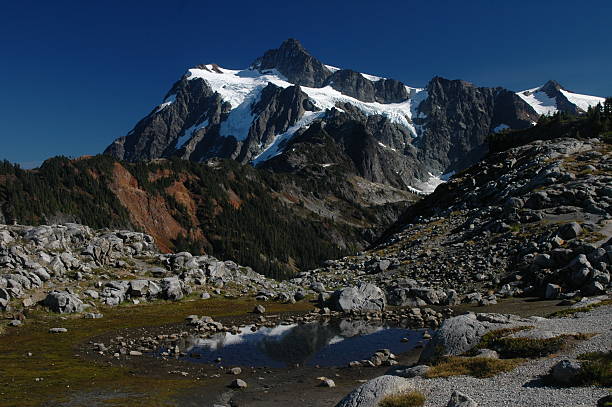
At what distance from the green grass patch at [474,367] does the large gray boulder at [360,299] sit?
34.8 m

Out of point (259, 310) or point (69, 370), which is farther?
point (259, 310)

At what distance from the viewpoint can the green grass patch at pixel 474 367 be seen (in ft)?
75.0

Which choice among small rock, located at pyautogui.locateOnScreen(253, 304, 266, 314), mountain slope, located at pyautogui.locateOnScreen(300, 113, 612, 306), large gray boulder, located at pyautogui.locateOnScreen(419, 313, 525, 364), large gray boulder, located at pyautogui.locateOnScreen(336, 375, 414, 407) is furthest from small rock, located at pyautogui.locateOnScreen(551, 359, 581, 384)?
small rock, located at pyautogui.locateOnScreen(253, 304, 266, 314)

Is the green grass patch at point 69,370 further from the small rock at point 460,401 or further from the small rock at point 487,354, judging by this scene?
the small rock at point 487,354

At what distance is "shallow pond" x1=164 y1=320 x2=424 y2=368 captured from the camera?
38.1m

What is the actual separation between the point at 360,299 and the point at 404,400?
132 ft

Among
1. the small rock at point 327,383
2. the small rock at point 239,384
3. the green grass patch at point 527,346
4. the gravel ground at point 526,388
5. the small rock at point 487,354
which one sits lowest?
the small rock at point 327,383

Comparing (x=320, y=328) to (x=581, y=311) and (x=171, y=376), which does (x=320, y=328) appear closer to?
(x=171, y=376)

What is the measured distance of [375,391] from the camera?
21312 millimetres

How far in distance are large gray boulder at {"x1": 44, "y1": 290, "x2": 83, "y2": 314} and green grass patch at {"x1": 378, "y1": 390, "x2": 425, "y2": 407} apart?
54137 millimetres

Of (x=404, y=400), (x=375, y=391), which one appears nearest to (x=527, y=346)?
(x=404, y=400)

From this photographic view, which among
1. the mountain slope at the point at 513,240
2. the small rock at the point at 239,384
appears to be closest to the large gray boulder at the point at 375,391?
the small rock at the point at 239,384

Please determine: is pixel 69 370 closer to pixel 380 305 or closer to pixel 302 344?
pixel 302 344

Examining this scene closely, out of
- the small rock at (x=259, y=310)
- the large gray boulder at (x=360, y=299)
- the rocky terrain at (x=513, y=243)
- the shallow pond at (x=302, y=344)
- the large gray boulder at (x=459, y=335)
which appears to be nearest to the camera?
the large gray boulder at (x=459, y=335)
